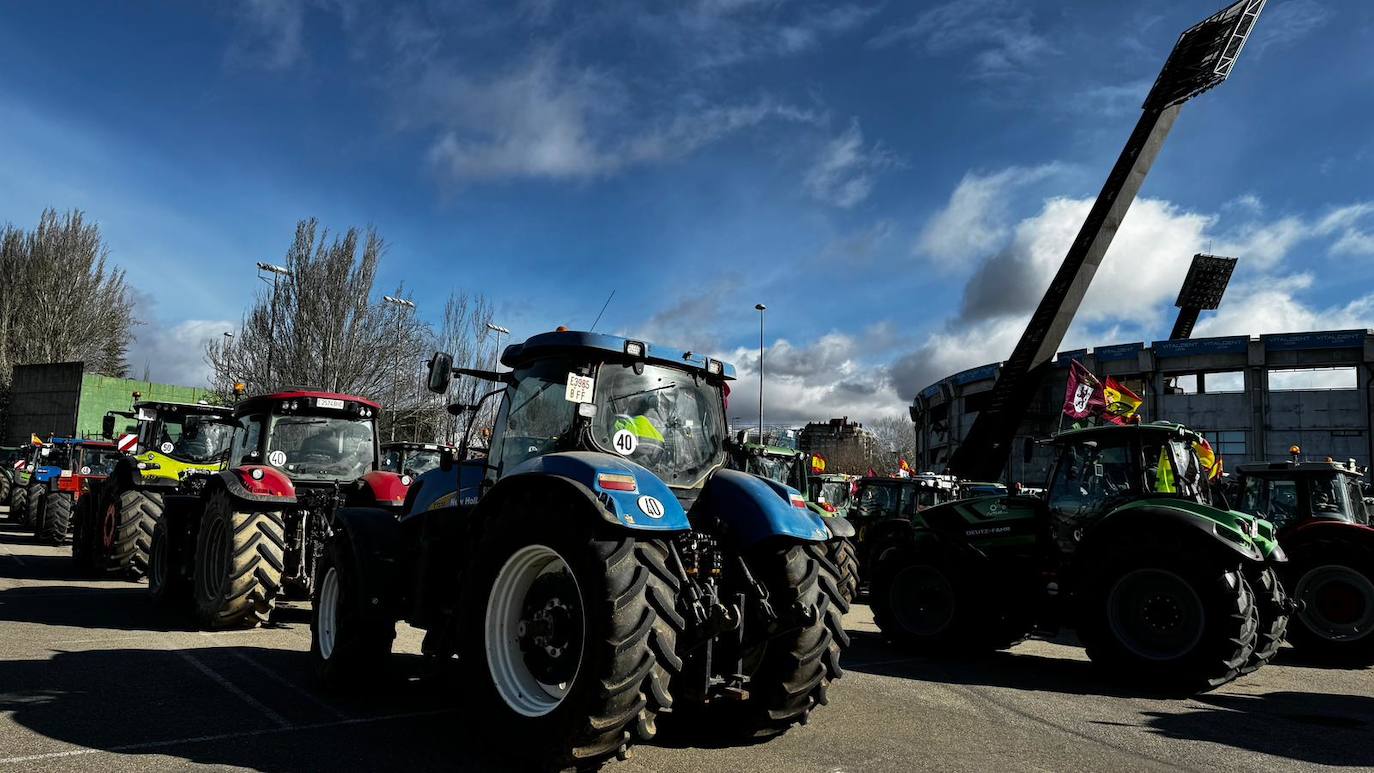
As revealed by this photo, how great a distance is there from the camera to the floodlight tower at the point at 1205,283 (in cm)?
5409

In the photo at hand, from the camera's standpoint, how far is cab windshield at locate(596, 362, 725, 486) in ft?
16.1

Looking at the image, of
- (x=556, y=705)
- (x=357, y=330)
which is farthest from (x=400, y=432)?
(x=556, y=705)

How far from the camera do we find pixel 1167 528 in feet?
24.3

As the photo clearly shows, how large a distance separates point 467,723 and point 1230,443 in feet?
136

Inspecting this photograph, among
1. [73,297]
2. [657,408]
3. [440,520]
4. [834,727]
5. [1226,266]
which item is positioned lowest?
[834,727]

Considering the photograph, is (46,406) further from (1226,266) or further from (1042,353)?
(1226,266)

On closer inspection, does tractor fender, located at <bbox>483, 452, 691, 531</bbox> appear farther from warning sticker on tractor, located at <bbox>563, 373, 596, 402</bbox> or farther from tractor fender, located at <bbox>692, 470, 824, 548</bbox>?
tractor fender, located at <bbox>692, 470, 824, 548</bbox>

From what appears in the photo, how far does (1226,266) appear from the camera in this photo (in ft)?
178

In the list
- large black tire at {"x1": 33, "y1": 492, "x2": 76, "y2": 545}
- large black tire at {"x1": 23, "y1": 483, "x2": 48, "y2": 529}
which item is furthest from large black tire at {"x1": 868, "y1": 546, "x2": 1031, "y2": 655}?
large black tire at {"x1": 23, "y1": 483, "x2": 48, "y2": 529}

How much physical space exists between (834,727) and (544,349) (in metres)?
2.96

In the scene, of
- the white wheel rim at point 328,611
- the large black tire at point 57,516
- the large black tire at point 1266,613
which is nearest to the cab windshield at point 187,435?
the large black tire at point 57,516

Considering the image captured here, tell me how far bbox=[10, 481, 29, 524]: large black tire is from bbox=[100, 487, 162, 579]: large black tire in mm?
13684

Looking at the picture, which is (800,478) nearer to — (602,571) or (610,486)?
(610,486)

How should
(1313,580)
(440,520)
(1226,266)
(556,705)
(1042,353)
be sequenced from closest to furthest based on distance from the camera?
(556,705) → (440,520) → (1313,580) → (1042,353) → (1226,266)
